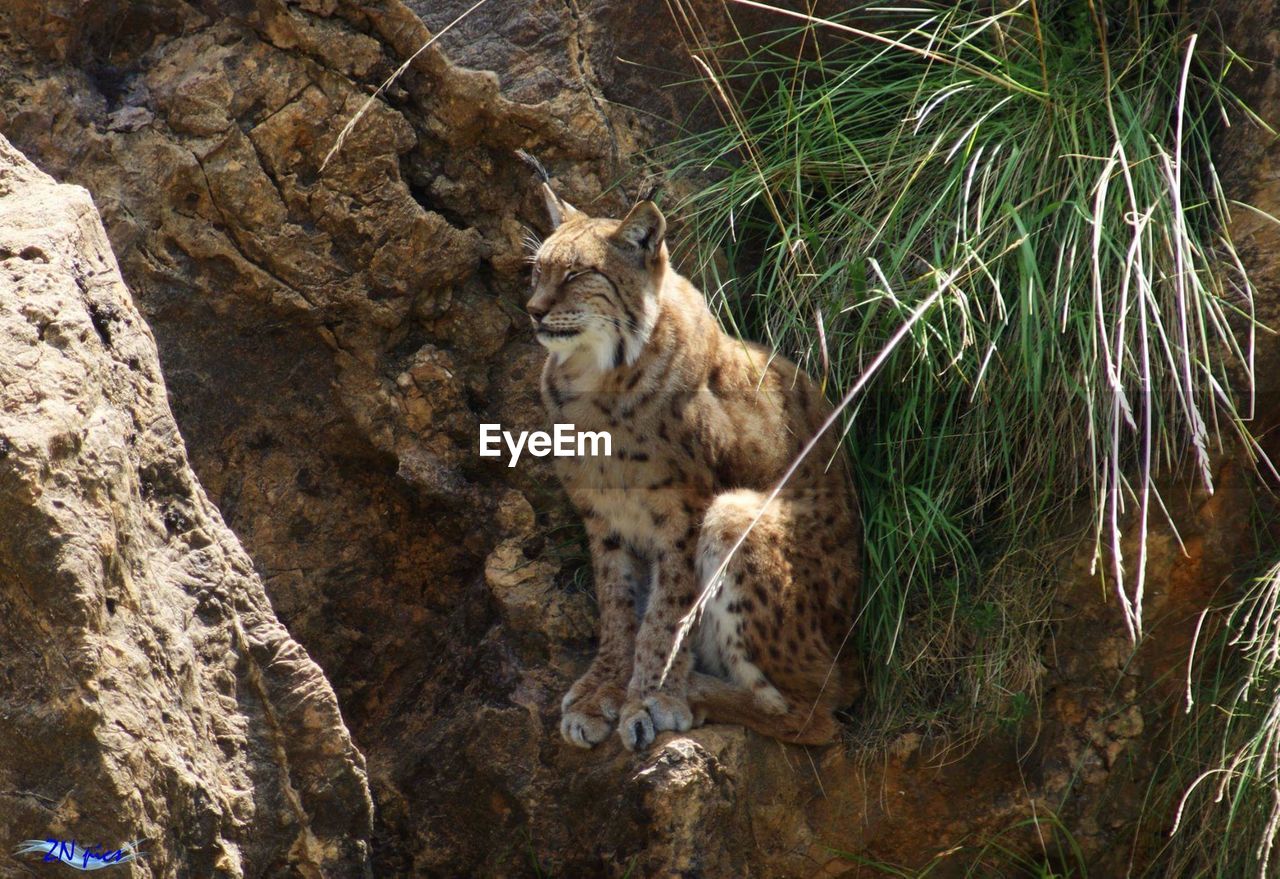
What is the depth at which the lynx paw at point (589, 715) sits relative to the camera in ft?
13.5

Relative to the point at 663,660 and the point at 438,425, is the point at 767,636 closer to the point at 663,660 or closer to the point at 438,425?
the point at 663,660

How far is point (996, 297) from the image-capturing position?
155 inches

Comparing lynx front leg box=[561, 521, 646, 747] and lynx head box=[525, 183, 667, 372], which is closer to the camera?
lynx front leg box=[561, 521, 646, 747]

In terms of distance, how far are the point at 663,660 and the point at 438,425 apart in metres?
1.14

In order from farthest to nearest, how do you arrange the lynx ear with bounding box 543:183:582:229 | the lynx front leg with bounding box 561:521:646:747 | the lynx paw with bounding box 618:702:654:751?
the lynx ear with bounding box 543:183:582:229 → the lynx front leg with bounding box 561:521:646:747 → the lynx paw with bounding box 618:702:654:751

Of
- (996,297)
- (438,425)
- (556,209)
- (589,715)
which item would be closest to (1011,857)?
(589,715)

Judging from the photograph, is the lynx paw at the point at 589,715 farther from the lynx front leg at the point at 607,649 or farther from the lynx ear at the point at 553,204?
the lynx ear at the point at 553,204

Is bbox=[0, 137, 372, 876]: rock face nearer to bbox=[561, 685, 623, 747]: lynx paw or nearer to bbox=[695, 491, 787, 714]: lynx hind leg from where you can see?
bbox=[561, 685, 623, 747]: lynx paw

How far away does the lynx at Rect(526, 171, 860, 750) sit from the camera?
13.7 feet

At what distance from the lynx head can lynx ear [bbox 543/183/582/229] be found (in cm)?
13

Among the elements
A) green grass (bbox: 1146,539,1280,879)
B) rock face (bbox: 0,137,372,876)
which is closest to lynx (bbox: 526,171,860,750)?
green grass (bbox: 1146,539,1280,879)

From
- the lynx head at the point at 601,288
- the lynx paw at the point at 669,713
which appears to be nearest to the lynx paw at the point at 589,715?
the lynx paw at the point at 669,713

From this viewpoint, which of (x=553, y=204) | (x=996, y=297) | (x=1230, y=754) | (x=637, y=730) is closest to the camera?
(x=1230, y=754)

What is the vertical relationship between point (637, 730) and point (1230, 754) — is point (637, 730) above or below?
below
